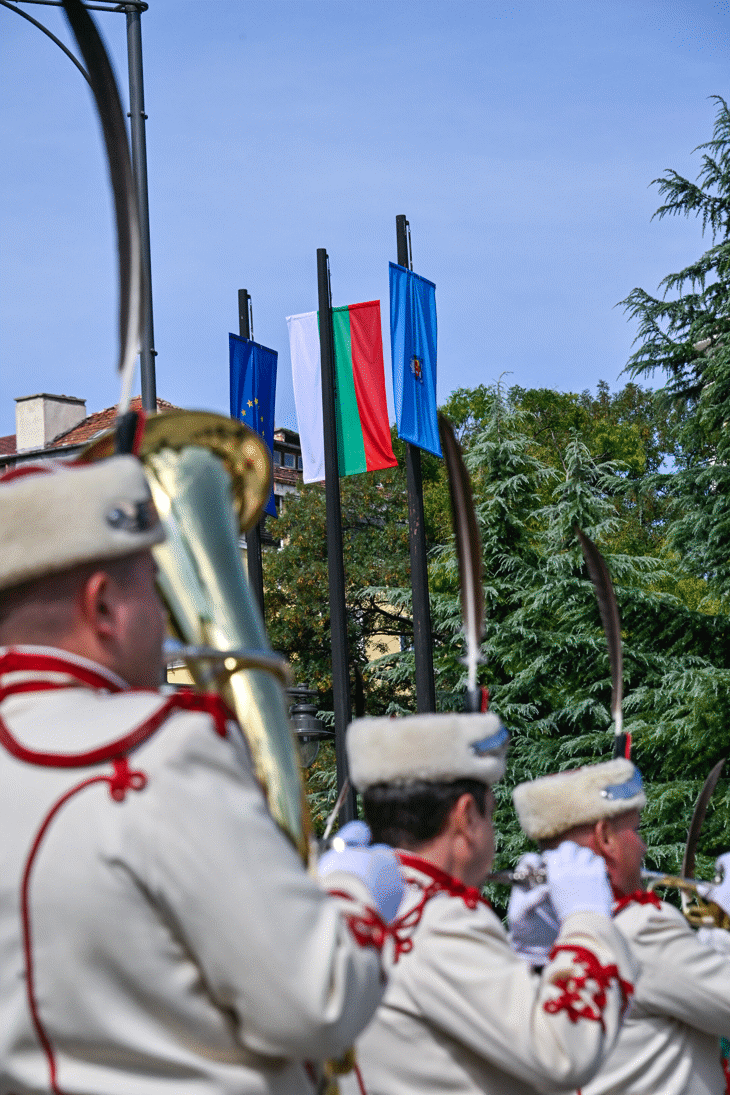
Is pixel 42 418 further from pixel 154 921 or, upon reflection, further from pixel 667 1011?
pixel 154 921

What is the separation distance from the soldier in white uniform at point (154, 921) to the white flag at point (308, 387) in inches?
565

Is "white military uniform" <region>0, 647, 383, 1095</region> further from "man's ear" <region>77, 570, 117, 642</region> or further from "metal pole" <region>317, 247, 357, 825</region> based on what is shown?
"metal pole" <region>317, 247, 357, 825</region>

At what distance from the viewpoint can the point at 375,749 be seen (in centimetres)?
341

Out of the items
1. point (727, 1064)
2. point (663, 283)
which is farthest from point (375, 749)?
point (663, 283)

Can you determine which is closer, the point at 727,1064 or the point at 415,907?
the point at 415,907

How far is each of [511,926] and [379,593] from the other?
2429cm

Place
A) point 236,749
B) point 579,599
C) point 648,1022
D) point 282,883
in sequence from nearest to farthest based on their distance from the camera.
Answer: point 282,883
point 236,749
point 648,1022
point 579,599

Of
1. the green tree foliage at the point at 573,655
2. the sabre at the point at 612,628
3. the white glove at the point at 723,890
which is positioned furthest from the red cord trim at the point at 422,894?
the green tree foliage at the point at 573,655

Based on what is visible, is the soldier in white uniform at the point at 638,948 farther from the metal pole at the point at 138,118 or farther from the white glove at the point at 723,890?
the metal pole at the point at 138,118

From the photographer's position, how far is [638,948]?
4199mm

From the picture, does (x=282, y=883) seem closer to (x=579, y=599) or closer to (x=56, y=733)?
(x=56, y=733)

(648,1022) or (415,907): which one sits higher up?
(415,907)

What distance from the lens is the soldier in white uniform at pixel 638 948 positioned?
13.5 feet

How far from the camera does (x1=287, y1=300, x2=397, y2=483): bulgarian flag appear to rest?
643 inches
